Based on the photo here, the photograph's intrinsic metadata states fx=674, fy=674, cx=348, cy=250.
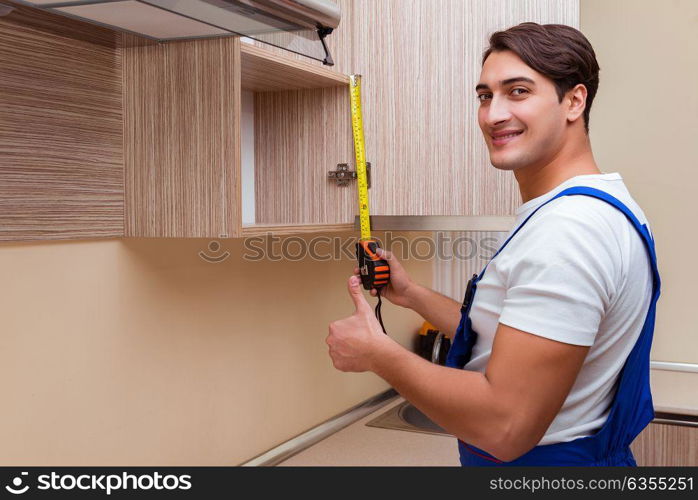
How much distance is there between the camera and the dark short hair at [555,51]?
37.3 inches

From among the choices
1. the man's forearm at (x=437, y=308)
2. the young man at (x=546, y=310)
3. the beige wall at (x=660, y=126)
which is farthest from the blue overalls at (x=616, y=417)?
the beige wall at (x=660, y=126)

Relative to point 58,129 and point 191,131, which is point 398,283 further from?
point 58,129

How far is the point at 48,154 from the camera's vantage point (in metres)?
1.07

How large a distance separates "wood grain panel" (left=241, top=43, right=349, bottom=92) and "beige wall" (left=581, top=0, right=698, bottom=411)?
1.22m

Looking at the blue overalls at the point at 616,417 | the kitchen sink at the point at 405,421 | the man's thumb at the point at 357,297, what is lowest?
the kitchen sink at the point at 405,421

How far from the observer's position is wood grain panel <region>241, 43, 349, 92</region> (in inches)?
45.3

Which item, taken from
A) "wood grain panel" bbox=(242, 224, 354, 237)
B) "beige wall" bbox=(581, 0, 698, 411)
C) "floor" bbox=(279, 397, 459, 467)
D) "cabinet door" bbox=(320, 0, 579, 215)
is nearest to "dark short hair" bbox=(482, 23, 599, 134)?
"cabinet door" bbox=(320, 0, 579, 215)

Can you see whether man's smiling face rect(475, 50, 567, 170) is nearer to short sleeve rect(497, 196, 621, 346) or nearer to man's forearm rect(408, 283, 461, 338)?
short sleeve rect(497, 196, 621, 346)

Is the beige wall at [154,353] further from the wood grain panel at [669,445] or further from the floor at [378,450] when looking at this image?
the wood grain panel at [669,445]

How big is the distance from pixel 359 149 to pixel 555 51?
0.52 metres

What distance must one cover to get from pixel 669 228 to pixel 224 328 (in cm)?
152

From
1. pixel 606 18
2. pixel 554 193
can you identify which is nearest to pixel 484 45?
pixel 554 193

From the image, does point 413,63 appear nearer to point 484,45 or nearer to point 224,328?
point 484,45

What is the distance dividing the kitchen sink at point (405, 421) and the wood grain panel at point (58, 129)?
3.28 feet
